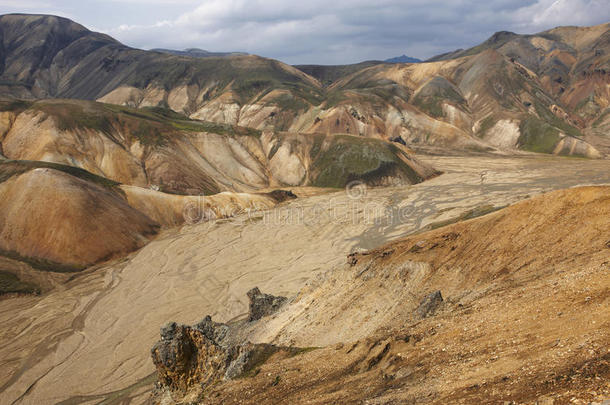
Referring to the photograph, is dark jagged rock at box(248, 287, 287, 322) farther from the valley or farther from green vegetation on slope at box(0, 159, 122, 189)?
green vegetation on slope at box(0, 159, 122, 189)

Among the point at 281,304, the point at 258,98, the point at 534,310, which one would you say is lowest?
the point at 281,304

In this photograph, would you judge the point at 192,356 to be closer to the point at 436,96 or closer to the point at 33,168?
the point at 33,168

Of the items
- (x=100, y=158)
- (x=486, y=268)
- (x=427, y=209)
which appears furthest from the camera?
(x=100, y=158)

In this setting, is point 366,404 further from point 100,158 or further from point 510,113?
point 510,113

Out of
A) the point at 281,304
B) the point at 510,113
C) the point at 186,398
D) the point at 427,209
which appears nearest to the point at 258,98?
the point at 510,113

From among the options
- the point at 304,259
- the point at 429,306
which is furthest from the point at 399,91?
the point at 429,306

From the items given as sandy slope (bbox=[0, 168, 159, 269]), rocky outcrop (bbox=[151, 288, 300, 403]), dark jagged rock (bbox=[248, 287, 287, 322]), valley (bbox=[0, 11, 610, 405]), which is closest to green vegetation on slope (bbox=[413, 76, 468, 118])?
valley (bbox=[0, 11, 610, 405])

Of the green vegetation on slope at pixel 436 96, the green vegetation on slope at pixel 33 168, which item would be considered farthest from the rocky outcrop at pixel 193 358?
the green vegetation on slope at pixel 436 96
